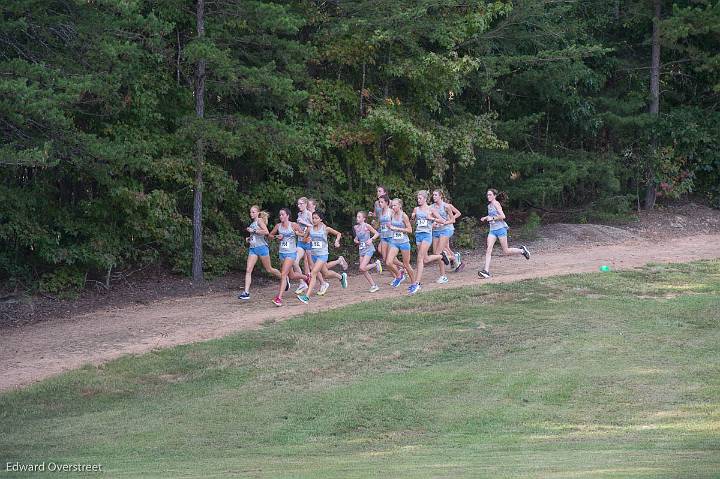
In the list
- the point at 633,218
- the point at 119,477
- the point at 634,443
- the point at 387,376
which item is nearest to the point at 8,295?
the point at 387,376

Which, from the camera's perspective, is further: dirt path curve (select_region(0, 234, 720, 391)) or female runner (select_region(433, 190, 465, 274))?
female runner (select_region(433, 190, 465, 274))

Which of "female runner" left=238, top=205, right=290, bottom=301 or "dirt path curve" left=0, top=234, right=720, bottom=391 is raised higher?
"female runner" left=238, top=205, right=290, bottom=301

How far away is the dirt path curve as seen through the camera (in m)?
14.4

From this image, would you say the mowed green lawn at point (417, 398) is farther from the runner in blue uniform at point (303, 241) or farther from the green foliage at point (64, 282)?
the green foliage at point (64, 282)

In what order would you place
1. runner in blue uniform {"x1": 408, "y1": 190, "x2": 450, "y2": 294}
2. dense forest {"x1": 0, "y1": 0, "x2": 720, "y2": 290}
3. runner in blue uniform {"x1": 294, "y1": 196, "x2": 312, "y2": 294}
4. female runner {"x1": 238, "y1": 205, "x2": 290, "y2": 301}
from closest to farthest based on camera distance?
dense forest {"x1": 0, "y1": 0, "x2": 720, "y2": 290} → female runner {"x1": 238, "y1": 205, "x2": 290, "y2": 301} → runner in blue uniform {"x1": 294, "y1": 196, "x2": 312, "y2": 294} → runner in blue uniform {"x1": 408, "y1": 190, "x2": 450, "y2": 294}

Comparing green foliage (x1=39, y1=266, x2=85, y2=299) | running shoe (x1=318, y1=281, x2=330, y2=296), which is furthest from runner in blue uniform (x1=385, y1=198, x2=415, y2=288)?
green foliage (x1=39, y1=266, x2=85, y2=299)

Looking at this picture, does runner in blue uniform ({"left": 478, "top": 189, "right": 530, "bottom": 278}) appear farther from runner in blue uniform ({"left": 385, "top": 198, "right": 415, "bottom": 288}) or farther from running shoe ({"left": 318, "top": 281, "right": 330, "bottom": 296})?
running shoe ({"left": 318, "top": 281, "right": 330, "bottom": 296})

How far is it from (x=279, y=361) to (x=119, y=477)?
6.36 m

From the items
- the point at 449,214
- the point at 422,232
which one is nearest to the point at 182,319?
the point at 422,232

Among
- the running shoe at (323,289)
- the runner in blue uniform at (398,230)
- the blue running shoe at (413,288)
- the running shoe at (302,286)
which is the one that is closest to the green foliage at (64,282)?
the running shoe at (302,286)

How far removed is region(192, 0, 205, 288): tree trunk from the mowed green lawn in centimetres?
459

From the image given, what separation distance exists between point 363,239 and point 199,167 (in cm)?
370

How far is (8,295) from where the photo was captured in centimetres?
1858

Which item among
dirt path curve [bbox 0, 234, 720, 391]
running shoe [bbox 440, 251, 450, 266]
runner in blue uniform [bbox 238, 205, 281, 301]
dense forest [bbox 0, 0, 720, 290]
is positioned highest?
dense forest [bbox 0, 0, 720, 290]
